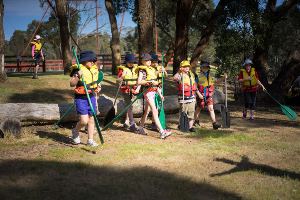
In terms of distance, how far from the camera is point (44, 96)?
1489cm

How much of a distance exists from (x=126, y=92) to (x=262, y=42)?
8.47m

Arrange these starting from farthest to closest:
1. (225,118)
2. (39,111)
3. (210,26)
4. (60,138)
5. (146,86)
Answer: (210,26) < (225,118) < (39,111) < (146,86) < (60,138)

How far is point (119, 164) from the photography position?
687 centimetres

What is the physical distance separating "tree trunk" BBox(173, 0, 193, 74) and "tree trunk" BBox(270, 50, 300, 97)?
177 inches

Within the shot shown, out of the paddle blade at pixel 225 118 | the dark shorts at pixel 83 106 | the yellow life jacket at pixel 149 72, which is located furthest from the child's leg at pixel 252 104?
the dark shorts at pixel 83 106

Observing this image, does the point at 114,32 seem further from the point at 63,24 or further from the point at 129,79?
the point at 129,79

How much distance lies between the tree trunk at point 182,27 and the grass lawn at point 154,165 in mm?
7797

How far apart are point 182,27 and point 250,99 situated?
6351 mm

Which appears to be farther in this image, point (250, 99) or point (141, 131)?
point (250, 99)

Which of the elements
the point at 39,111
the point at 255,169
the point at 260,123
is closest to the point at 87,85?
the point at 39,111

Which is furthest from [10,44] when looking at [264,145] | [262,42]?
[264,145]

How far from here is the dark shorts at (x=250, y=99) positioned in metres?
12.5

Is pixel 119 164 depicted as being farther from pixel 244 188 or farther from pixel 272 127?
pixel 272 127

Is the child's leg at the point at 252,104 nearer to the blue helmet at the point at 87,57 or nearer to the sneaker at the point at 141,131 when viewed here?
the sneaker at the point at 141,131
